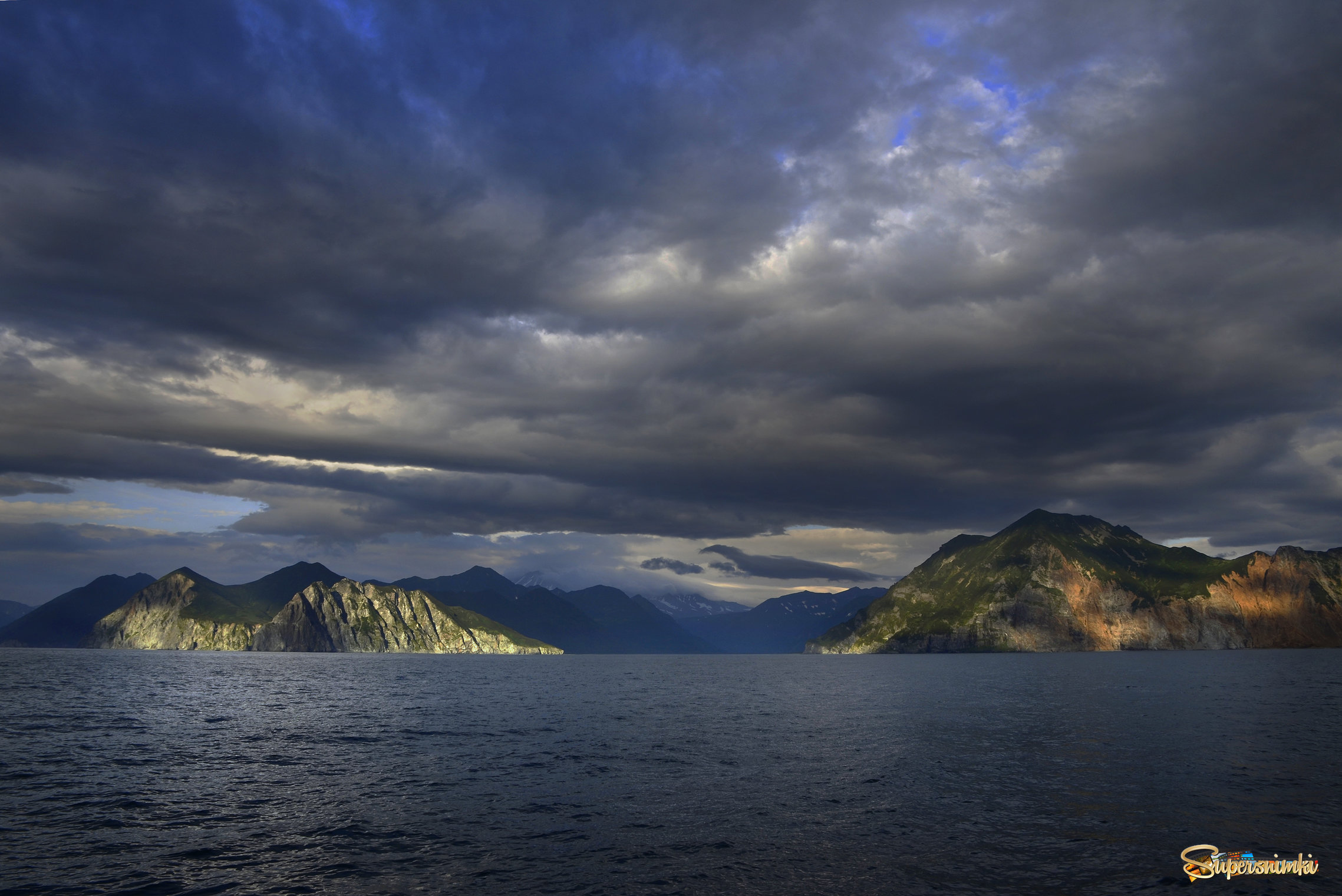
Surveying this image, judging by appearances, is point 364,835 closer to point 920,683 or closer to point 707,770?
point 707,770

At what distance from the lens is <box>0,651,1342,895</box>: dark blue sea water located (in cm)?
3161

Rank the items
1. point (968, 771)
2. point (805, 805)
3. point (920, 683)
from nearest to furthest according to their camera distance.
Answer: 1. point (805, 805)
2. point (968, 771)
3. point (920, 683)

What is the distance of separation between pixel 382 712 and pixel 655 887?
81490 mm

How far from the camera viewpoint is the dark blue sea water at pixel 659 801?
3161cm

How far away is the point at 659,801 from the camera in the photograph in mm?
45156

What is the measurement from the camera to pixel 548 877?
3122cm

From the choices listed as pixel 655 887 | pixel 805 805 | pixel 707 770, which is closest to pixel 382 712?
pixel 707 770

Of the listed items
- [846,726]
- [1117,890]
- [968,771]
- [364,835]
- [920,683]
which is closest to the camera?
[1117,890]

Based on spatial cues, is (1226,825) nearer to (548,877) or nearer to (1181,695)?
(548,877)

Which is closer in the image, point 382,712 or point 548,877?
point 548,877

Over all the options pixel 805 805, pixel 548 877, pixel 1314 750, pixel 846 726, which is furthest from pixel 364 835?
pixel 1314 750

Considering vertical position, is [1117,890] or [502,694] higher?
[1117,890]

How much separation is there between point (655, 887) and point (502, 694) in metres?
119

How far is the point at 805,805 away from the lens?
44.1m
